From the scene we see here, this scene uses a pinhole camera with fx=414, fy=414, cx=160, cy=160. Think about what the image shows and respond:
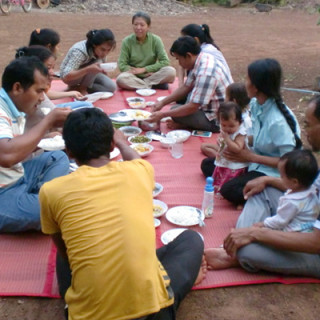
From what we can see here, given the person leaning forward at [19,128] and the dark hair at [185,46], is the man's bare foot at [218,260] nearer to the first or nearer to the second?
the person leaning forward at [19,128]

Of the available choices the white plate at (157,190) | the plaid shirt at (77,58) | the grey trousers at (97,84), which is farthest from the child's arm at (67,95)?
the white plate at (157,190)

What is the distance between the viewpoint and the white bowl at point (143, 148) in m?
3.92

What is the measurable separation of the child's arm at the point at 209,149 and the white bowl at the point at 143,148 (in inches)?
20.0

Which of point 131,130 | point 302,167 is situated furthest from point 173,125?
point 302,167

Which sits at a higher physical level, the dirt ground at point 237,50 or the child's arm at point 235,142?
the child's arm at point 235,142

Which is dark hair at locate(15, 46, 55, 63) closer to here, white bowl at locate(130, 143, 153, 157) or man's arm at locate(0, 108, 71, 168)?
white bowl at locate(130, 143, 153, 157)

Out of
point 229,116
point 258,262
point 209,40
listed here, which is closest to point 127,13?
point 209,40

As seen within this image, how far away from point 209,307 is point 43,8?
1554 cm

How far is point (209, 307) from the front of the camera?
Answer: 7.55 ft

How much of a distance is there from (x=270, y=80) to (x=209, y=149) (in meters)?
1.21

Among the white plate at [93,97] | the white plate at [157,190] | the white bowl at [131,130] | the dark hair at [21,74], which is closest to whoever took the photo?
the dark hair at [21,74]

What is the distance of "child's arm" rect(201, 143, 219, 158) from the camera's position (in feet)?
12.8

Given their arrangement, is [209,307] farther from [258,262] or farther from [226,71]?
[226,71]

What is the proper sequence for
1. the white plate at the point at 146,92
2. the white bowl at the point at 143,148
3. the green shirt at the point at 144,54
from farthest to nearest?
the green shirt at the point at 144,54 → the white plate at the point at 146,92 → the white bowl at the point at 143,148
